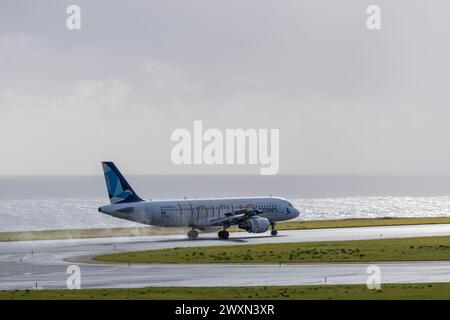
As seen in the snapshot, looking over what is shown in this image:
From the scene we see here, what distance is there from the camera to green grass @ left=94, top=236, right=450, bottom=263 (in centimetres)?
8162

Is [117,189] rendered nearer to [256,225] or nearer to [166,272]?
[256,225]

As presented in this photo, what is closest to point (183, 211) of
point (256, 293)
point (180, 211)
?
point (180, 211)

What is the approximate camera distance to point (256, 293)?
56781 mm

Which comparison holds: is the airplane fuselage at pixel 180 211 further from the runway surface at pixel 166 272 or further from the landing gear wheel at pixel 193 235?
the runway surface at pixel 166 272

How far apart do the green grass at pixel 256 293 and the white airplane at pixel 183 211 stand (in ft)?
155

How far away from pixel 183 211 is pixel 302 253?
2706 cm

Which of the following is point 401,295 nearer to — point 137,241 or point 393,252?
point 393,252

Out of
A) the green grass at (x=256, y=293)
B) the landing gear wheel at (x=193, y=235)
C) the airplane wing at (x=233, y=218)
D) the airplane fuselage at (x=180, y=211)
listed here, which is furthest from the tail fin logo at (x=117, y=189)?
the green grass at (x=256, y=293)

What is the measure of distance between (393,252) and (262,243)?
1995cm

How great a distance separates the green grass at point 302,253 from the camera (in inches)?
3214

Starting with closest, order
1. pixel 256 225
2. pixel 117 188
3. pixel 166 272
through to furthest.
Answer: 1. pixel 166 272
2. pixel 117 188
3. pixel 256 225

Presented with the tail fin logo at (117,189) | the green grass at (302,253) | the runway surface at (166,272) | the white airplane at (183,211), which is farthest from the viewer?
the tail fin logo at (117,189)

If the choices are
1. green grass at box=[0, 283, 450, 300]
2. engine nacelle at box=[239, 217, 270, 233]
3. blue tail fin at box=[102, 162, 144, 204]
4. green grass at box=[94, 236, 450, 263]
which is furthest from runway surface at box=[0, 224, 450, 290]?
engine nacelle at box=[239, 217, 270, 233]
